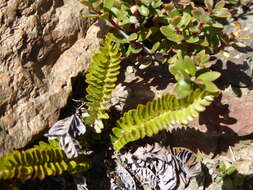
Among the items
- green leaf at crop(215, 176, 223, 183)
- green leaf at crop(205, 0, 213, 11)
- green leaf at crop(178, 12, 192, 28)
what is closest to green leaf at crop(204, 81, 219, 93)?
green leaf at crop(178, 12, 192, 28)


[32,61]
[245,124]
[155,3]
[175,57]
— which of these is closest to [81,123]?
[32,61]

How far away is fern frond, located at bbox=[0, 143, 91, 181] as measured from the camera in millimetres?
2787

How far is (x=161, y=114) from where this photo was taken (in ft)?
10.4

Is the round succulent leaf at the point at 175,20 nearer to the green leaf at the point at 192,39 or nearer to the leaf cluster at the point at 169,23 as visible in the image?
the leaf cluster at the point at 169,23

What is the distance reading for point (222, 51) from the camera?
133 inches

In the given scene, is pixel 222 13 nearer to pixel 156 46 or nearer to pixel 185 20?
pixel 185 20

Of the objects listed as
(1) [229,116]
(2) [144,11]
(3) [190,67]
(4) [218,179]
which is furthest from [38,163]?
(1) [229,116]

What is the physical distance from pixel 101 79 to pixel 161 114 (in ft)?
1.86

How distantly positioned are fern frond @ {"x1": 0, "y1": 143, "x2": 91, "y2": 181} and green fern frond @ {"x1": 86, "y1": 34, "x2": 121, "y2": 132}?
1.14 ft

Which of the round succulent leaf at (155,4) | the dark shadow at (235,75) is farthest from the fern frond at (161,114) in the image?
the round succulent leaf at (155,4)

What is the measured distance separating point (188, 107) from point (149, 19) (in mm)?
1043

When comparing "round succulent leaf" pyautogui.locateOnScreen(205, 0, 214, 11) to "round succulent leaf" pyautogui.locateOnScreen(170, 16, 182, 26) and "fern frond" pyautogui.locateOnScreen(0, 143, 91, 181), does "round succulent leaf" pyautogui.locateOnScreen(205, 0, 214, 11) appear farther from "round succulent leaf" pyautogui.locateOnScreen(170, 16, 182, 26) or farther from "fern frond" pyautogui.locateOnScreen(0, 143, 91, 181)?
"fern frond" pyautogui.locateOnScreen(0, 143, 91, 181)

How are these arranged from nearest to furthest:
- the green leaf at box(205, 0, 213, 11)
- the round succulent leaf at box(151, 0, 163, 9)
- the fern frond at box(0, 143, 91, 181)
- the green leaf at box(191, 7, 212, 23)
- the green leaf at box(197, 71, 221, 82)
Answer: the fern frond at box(0, 143, 91, 181)
the green leaf at box(197, 71, 221, 82)
the green leaf at box(191, 7, 212, 23)
the green leaf at box(205, 0, 213, 11)
the round succulent leaf at box(151, 0, 163, 9)

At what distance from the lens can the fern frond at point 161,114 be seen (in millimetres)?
2992
